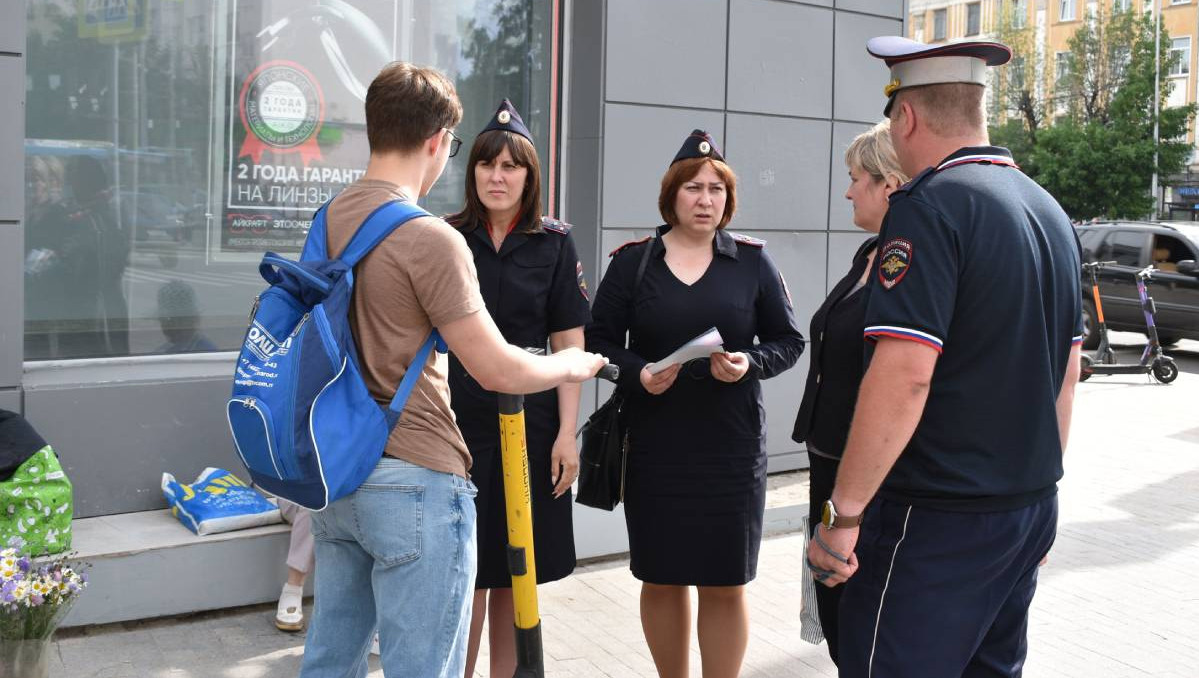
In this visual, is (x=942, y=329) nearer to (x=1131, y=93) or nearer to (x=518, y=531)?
(x=518, y=531)

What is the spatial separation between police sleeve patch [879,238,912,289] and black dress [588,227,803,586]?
136 cm

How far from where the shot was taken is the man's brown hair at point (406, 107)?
251cm

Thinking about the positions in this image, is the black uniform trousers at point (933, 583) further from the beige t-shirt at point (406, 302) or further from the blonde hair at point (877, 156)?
the blonde hair at point (877, 156)

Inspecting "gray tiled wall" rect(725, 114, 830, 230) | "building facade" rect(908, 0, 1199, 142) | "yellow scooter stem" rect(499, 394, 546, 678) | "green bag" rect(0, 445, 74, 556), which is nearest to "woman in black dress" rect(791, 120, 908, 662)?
"yellow scooter stem" rect(499, 394, 546, 678)

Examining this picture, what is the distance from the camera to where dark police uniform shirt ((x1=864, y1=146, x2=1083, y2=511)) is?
2.45 metres

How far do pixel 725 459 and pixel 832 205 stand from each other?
4.10 meters

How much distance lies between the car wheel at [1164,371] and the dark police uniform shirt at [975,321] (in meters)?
12.3

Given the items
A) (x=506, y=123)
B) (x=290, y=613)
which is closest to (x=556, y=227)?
(x=506, y=123)

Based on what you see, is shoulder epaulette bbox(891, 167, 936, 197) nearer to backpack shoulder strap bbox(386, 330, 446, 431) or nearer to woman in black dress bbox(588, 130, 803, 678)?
backpack shoulder strap bbox(386, 330, 446, 431)

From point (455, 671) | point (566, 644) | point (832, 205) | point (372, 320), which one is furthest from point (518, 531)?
point (832, 205)

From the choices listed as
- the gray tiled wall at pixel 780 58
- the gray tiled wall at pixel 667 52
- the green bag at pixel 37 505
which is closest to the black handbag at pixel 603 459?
the green bag at pixel 37 505

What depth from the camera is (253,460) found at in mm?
2379

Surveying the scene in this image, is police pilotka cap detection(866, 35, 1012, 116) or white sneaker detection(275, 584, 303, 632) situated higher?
police pilotka cap detection(866, 35, 1012, 116)

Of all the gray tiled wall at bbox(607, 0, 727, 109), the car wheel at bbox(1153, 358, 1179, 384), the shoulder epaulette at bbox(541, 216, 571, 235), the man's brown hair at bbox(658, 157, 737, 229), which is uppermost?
the gray tiled wall at bbox(607, 0, 727, 109)
